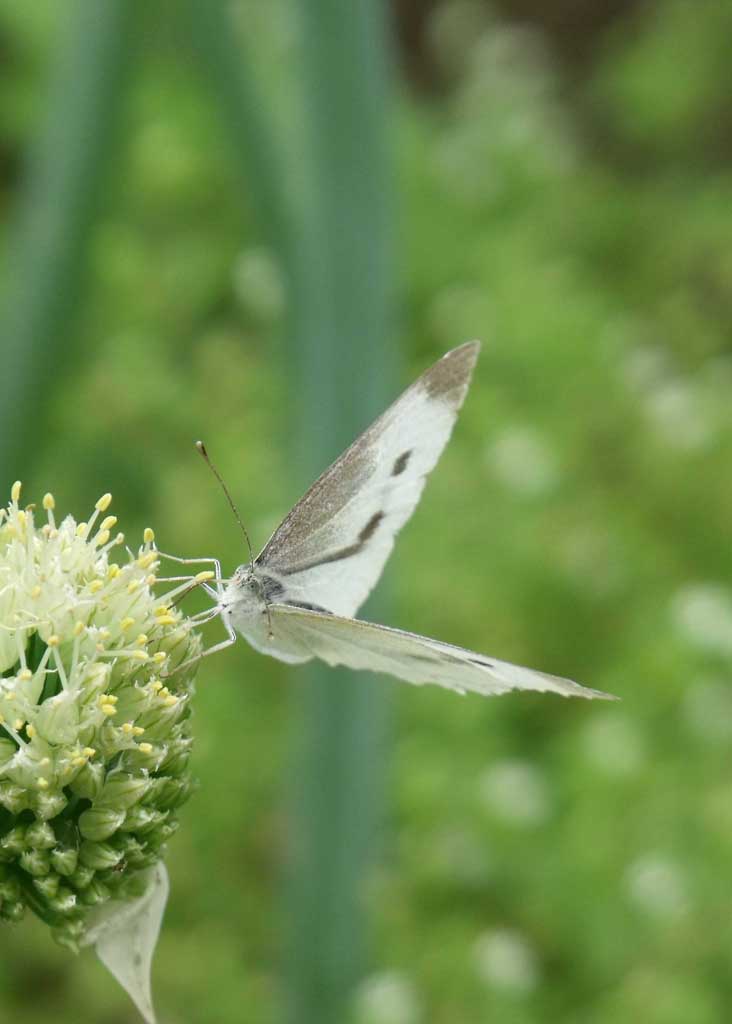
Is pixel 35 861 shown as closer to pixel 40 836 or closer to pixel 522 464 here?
pixel 40 836

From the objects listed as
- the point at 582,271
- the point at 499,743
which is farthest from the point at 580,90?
the point at 499,743

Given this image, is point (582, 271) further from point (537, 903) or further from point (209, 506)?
point (537, 903)

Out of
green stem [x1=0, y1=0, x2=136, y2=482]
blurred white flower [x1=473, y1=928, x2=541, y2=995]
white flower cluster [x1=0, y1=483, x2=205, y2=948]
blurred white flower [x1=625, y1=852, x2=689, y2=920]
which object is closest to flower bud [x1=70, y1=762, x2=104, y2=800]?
white flower cluster [x1=0, y1=483, x2=205, y2=948]

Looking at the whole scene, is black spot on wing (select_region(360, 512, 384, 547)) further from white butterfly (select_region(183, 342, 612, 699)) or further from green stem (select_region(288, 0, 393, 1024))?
green stem (select_region(288, 0, 393, 1024))

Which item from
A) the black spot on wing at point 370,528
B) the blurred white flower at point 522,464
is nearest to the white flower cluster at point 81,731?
the black spot on wing at point 370,528

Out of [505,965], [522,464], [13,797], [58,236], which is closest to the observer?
[13,797]

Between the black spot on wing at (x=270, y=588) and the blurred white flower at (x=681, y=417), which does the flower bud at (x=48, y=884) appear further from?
the blurred white flower at (x=681, y=417)

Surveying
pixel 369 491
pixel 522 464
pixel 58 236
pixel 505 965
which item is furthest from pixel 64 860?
pixel 522 464
